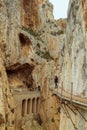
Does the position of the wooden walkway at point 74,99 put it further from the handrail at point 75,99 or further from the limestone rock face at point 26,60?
the limestone rock face at point 26,60

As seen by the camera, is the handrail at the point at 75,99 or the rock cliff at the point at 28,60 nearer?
the handrail at the point at 75,99

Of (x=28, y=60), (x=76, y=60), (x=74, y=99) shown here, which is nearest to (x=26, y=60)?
(x=28, y=60)

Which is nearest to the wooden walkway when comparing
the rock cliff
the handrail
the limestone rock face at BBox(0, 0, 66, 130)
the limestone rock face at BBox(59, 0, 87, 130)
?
the handrail

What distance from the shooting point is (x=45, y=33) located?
5697 centimetres

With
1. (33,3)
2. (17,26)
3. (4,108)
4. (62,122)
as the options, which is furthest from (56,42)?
(62,122)

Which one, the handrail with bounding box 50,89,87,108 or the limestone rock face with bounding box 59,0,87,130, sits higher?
the limestone rock face with bounding box 59,0,87,130

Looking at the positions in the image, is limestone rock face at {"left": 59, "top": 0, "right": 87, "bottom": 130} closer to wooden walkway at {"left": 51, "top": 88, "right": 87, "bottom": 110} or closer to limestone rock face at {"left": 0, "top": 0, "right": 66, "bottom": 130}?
wooden walkway at {"left": 51, "top": 88, "right": 87, "bottom": 110}

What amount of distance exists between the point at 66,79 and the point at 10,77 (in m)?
34.6

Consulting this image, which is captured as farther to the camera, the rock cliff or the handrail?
the rock cliff

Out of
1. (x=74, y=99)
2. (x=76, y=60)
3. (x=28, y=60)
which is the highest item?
(x=76, y=60)

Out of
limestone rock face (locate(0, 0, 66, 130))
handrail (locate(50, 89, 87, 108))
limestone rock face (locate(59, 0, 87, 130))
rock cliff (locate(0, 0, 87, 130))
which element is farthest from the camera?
limestone rock face (locate(0, 0, 66, 130))

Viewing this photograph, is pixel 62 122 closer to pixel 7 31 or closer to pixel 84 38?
pixel 84 38

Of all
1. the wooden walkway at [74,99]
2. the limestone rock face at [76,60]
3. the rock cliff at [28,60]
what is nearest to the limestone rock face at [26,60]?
the rock cliff at [28,60]

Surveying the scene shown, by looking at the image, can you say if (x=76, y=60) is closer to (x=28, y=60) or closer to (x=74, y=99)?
(x=74, y=99)
